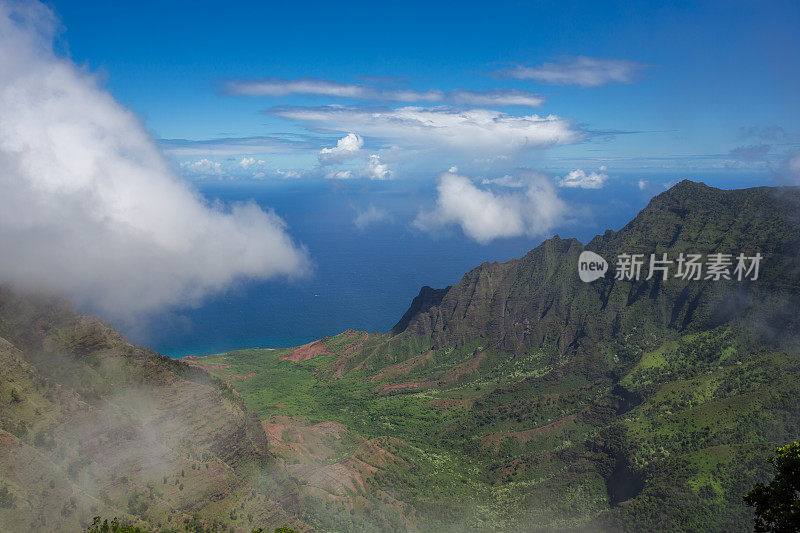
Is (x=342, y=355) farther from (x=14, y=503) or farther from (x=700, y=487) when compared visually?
(x=14, y=503)

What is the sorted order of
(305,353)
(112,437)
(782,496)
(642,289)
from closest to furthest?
(782,496)
(112,437)
(642,289)
(305,353)

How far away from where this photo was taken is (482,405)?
109 metres

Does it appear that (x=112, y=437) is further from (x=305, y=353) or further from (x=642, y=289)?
(x=642, y=289)

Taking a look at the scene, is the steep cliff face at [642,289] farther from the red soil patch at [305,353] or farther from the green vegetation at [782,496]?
the green vegetation at [782,496]

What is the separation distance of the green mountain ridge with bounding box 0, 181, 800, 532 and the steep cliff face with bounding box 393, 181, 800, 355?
1.85 feet

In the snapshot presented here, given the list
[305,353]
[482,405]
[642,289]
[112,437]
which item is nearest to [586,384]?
[482,405]

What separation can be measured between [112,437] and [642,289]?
12806cm

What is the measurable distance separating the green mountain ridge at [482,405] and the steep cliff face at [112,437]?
19 cm

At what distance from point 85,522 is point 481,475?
67216 millimetres

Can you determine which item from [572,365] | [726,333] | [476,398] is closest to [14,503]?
[476,398]

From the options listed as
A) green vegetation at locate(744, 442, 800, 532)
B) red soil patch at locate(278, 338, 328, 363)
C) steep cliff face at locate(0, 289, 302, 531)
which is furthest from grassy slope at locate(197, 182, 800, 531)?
green vegetation at locate(744, 442, 800, 532)

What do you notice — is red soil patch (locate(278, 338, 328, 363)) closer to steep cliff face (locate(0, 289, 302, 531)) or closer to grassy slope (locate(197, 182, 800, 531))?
grassy slope (locate(197, 182, 800, 531))

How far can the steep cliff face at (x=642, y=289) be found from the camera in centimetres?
10262

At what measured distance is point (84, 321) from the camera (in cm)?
5638
